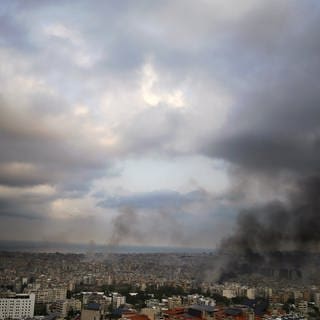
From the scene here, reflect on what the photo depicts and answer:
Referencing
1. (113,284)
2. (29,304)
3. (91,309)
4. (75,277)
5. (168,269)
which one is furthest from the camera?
(168,269)

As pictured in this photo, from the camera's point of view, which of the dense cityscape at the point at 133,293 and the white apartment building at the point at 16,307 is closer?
the white apartment building at the point at 16,307

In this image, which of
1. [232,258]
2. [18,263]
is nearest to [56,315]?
[18,263]

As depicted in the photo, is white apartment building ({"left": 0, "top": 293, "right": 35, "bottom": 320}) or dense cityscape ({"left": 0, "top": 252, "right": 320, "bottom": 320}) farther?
dense cityscape ({"left": 0, "top": 252, "right": 320, "bottom": 320})

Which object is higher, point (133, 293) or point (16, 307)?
point (16, 307)

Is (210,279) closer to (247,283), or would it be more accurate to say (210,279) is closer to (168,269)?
(247,283)

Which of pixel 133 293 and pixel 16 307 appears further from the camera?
pixel 133 293
